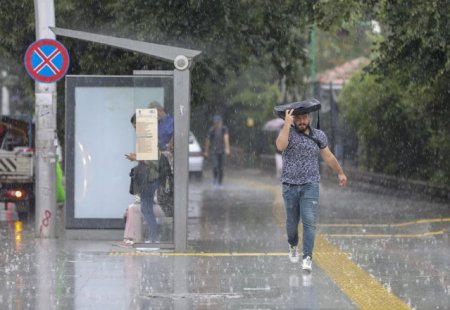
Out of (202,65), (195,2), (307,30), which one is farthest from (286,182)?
(307,30)

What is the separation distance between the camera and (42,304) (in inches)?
372

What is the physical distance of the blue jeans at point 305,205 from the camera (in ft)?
37.3

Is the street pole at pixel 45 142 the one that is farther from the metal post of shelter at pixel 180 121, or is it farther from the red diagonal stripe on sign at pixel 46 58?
the metal post of shelter at pixel 180 121

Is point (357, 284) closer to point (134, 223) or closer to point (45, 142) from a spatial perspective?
point (134, 223)

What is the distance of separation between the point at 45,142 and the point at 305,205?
491 centimetres

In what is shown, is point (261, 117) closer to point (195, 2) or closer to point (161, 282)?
point (195, 2)

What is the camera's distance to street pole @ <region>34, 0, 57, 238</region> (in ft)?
48.8

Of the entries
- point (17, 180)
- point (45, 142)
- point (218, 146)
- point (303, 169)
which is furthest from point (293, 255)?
point (218, 146)

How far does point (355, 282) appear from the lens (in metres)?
10.8

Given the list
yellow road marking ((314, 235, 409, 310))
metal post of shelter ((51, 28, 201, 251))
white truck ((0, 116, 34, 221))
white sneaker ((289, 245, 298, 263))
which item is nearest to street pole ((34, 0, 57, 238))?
metal post of shelter ((51, 28, 201, 251))

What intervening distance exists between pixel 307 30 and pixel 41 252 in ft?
31.8

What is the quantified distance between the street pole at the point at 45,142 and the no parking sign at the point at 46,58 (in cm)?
32

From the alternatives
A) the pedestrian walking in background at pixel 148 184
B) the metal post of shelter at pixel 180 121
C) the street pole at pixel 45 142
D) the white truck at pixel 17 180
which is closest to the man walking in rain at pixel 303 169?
the metal post of shelter at pixel 180 121

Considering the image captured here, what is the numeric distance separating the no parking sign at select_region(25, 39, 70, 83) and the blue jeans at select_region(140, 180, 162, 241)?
7.07 ft
